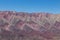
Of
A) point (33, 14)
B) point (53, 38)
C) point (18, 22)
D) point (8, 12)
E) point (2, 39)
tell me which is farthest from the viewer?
point (33, 14)

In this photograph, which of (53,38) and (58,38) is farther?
(58,38)

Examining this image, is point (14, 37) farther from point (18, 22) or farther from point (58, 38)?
point (18, 22)

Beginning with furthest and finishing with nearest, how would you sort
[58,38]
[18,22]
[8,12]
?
[8,12] < [18,22] < [58,38]

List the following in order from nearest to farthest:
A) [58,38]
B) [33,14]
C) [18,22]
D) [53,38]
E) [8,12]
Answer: [53,38]
[58,38]
[18,22]
[8,12]
[33,14]

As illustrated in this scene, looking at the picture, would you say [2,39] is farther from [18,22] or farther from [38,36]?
[18,22]

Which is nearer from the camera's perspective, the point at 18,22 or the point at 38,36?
the point at 38,36

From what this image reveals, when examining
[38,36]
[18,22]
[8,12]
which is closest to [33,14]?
[8,12]

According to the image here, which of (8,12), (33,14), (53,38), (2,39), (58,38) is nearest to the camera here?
(2,39)

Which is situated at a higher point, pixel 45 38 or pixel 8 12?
pixel 8 12

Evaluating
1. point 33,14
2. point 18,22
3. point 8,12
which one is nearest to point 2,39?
point 18,22
